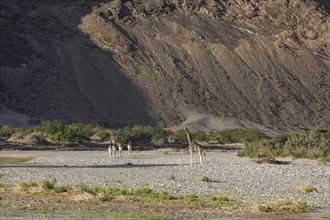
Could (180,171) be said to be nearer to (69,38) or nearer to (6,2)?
(69,38)

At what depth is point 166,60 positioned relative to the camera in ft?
291

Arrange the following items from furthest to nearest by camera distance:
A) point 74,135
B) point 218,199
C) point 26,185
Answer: point 74,135 → point 26,185 → point 218,199

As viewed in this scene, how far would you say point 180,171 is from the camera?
96.2 feet

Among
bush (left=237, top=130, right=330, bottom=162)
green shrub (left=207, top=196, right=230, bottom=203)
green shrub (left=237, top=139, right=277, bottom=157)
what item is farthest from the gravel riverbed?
green shrub (left=237, top=139, right=277, bottom=157)

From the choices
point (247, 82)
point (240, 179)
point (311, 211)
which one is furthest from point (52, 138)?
point (311, 211)

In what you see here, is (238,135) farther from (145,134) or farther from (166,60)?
(166,60)

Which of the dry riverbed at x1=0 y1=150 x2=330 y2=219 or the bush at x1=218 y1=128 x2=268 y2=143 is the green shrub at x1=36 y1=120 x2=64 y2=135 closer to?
the bush at x1=218 y1=128 x2=268 y2=143

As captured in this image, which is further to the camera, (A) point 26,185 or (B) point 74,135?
(B) point 74,135

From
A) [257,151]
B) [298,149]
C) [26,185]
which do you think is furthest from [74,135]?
[26,185]

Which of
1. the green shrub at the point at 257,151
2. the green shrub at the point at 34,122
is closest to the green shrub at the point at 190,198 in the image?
the green shrub at the point at 257,151

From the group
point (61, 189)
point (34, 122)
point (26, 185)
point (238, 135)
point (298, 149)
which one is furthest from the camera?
point (34, 122)

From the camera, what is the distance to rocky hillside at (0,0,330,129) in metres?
83.4

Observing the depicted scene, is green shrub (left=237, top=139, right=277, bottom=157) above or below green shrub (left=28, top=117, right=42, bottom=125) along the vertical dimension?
below

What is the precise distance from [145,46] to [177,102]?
10.5 meters
